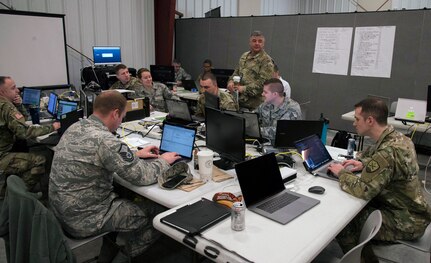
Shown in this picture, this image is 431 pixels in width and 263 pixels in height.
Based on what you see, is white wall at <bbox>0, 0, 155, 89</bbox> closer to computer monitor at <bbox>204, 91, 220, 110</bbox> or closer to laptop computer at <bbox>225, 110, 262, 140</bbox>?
computer monitor at <bbox>204, 91, 220, 110</bbox>

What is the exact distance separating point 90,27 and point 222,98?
15.5ft

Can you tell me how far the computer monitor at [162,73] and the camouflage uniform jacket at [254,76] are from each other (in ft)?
7.30

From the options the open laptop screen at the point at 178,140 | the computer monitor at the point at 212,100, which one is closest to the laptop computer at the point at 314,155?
the open laptop screen at the point at 178,140

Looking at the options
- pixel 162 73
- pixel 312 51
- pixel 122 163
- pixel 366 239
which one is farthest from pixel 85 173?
pixel 312 51

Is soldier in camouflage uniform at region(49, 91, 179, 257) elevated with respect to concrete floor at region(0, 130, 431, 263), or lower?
elevated

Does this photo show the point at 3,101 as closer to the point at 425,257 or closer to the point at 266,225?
the point at 266,225

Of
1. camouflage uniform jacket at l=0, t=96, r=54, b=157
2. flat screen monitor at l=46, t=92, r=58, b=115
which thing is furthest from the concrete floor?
flat screen monitor at l=46, t=92, r=58, b=115

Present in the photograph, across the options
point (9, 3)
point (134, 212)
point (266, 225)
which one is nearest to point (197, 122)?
point (134, 212)

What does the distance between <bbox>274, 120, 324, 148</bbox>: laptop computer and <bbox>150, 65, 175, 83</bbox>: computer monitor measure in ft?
14.7

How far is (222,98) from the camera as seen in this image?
391 cm

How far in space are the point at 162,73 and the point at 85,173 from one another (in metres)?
4.99

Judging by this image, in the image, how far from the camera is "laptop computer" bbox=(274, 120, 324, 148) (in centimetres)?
269

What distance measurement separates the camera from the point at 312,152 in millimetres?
2486

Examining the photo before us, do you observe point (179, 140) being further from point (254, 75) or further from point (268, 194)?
point (254, 75)
